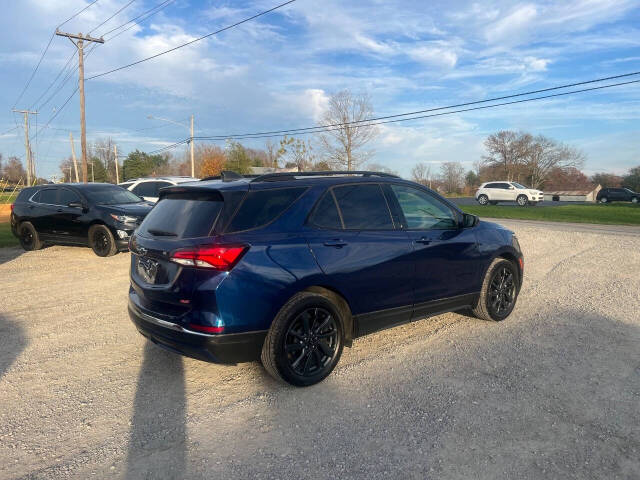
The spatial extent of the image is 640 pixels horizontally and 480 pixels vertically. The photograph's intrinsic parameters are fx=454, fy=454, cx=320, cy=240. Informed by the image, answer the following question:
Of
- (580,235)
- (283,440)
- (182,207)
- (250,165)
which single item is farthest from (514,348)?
(250,165)

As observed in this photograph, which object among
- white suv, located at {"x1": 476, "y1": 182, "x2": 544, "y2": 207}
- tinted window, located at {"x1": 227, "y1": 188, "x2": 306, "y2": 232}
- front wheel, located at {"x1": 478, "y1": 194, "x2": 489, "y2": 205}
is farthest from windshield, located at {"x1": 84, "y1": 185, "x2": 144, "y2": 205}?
front wheel, located at {"x1": 478, "y1": 194, "x2": 489, "y2": 205}

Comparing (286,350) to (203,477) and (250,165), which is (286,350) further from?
(250,165)

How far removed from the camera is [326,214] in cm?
398

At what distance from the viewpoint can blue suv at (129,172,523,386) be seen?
337cm

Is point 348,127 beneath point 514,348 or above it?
above

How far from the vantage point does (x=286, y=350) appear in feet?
11.9

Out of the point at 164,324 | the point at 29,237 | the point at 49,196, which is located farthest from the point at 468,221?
the point at 29,237

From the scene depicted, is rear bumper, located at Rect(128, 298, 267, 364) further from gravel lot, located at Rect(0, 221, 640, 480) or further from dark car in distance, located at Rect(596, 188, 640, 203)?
dark car in distance, located at Rect(596, 188, 640, 203)

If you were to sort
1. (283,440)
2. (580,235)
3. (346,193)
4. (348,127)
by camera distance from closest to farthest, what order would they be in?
(283,440) < (346,193) < (580,235) < (348,127)

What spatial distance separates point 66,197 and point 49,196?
0.65 m

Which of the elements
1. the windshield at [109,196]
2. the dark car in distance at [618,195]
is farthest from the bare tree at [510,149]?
the windshield at [109,196]

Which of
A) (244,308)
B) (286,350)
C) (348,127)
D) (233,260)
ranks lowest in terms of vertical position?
(286,350)

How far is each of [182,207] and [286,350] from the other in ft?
4.85

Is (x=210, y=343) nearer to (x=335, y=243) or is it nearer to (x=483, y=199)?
(x=335, y=243)
